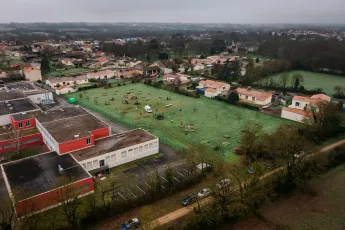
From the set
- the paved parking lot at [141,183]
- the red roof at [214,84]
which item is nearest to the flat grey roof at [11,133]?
the paved parking lot at [141,183]

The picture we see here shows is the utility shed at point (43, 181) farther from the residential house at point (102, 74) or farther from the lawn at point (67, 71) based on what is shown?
the lawn at point (67, 71)

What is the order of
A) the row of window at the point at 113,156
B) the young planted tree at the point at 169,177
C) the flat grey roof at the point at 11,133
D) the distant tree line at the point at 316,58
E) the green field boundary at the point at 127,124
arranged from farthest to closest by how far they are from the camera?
the distant tree line at the point at 316,58, the green field boundary at the point at 127,124, the flat grey roof at the point at 11,133, the row of window at the point at 113,156, the young planted tree at the point at 169,177

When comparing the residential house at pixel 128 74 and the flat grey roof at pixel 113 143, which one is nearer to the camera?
the flat grey roof at pixel 113 143

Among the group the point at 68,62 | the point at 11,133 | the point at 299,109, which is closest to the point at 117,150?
the point at 11,133

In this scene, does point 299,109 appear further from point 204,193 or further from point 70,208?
point 70,208

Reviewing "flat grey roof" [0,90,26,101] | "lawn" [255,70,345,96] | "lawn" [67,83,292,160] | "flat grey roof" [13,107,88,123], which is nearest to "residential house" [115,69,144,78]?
"lawn" [67,83,292,160]

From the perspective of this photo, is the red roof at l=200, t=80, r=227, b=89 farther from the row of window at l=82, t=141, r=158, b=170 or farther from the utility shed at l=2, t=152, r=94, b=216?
the utility shed at l=2, t=152, r=94, b=216

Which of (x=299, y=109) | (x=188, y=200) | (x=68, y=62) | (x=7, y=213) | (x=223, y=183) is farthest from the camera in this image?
(x=68, y=62)
